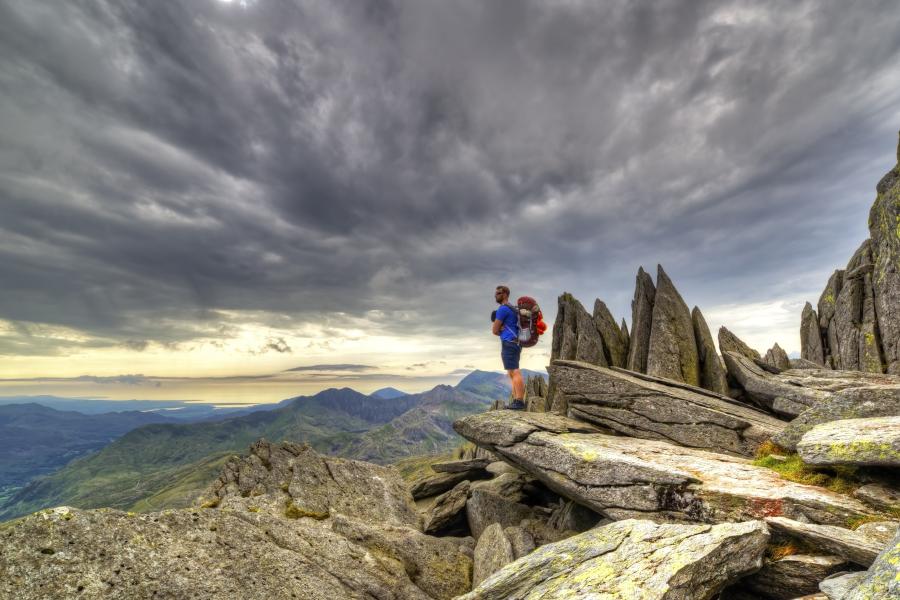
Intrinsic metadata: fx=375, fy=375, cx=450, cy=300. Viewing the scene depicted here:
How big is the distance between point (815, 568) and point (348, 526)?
64.5 feet

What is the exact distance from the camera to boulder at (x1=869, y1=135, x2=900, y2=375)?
1175 inches

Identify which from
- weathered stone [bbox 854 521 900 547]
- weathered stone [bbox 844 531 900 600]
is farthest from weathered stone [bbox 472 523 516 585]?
weathered stone [bbox 844 531 900 600]

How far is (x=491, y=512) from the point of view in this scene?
23.7 meters

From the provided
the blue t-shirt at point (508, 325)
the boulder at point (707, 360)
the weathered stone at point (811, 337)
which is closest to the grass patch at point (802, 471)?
the boulder at point (707, 360)

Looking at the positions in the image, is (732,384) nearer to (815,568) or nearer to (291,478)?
(815,568)

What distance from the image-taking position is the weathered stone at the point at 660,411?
20.5 m

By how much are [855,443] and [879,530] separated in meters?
3.30

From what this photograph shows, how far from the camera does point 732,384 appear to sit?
28.2 m

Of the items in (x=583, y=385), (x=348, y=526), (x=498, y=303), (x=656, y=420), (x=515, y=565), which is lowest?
(x=348, y=526)

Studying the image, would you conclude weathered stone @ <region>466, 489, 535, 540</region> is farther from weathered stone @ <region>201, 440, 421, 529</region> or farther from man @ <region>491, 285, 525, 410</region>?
man @ <region>491, 285, 525, 410</region>

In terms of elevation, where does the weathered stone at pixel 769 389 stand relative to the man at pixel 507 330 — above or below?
below

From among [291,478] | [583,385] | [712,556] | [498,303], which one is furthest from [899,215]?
[291,478]

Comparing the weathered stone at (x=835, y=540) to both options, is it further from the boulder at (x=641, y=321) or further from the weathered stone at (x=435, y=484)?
the weathered stone at (x=435, y=484)

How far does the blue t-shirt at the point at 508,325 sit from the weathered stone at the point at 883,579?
1836 centimetres
